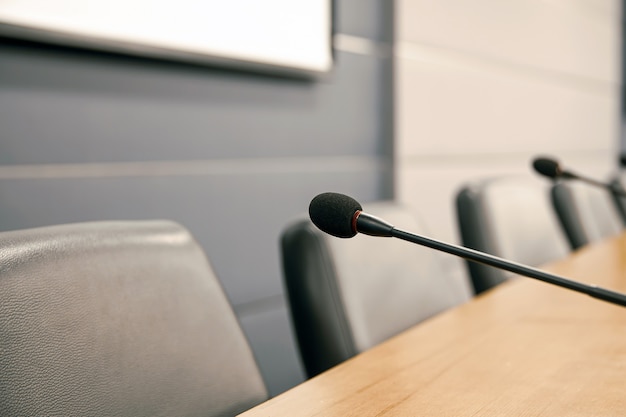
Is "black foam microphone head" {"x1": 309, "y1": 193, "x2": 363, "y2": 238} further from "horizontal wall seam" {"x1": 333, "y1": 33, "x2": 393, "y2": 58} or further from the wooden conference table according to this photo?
"horizontal wall seam" {"x1": 333, "y1": 33, "x2": 393, "y2": 58}

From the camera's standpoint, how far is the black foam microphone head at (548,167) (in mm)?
1020

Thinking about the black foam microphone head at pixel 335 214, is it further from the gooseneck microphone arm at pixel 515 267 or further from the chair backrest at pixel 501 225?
the chair backrest at pixel 501 225

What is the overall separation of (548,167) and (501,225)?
35 centimetres

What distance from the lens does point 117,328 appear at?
2.01ft

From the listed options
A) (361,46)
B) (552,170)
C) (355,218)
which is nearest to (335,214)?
(355,218)

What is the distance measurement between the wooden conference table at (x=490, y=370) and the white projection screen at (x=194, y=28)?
0.89 meters

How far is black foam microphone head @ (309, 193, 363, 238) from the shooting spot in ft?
2.00

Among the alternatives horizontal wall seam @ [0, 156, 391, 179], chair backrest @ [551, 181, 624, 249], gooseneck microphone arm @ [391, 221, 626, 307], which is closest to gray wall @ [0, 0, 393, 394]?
horizontal wall seam @ [0, 156, 391, 179]

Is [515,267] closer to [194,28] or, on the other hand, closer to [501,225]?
[501,225]

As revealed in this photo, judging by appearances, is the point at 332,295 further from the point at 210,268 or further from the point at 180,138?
the point at 180,138

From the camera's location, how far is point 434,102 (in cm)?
249

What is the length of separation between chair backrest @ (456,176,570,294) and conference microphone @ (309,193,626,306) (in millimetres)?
679

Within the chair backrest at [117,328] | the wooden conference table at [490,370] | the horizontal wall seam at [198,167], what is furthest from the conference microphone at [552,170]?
the horizontal wall seam at [198,167]

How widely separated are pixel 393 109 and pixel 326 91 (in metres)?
0.33
